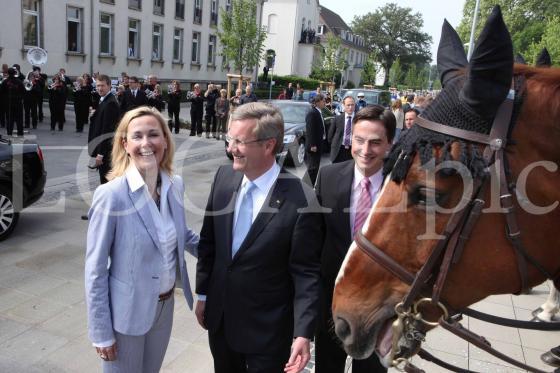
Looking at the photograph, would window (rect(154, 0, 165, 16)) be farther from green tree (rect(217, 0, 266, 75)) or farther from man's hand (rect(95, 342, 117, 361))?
man's hand (rect(95, 342, 117, 361))

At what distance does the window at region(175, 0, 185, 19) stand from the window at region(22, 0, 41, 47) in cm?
1208

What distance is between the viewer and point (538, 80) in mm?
1557

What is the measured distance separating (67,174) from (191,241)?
7.79 metres

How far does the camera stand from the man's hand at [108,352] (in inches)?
94.0

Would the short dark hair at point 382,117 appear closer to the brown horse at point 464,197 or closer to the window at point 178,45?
the brown horse at point 464,197

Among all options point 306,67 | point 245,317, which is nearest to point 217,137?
point 245,317

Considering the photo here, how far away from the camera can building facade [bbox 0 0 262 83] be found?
21297 millimetres

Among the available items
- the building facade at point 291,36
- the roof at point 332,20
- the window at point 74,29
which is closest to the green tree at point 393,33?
the roof at point 332,20

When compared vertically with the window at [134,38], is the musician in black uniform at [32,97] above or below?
below

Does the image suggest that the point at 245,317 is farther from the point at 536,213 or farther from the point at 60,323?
the point at 60,323

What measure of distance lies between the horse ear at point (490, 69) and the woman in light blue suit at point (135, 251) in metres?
1.75

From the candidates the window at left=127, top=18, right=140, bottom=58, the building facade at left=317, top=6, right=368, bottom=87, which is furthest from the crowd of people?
the building facade at left=317, top=6, right=368, bottom=87

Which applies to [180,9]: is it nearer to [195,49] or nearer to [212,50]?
[195,49]

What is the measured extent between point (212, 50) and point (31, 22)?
59.2 ft
